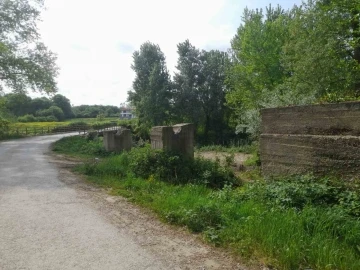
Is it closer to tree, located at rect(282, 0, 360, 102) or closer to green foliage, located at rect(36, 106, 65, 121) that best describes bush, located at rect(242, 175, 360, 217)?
tree, located at rect(282, 0, 360, 102)

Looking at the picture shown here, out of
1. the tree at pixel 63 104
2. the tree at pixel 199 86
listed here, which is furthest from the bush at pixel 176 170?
the tree at pixel 63 104

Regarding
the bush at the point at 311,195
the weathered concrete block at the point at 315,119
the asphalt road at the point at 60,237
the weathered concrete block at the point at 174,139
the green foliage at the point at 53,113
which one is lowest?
the asphalt road at the point at 60,237

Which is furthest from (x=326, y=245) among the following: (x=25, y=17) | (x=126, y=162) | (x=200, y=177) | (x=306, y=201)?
(x=25, y=17)

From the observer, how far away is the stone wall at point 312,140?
17.7ft

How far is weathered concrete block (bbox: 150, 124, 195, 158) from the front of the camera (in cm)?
976

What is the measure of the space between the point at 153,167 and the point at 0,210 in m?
4.16

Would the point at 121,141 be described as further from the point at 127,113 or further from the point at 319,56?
the point at 127,113

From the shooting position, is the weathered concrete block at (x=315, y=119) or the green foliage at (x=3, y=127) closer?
the weathered concrete block at (x=315, y=119)

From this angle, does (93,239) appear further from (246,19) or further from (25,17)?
(246,19)

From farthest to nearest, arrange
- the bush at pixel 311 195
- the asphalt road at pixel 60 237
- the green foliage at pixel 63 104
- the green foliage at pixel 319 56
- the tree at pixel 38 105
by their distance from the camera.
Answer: the green foliage at pixel 63 104, the tree at pixel 38 105, the green foliage at pixel 319 56, the bush at pixel 311 195, the asphalt road at pixel 60 237

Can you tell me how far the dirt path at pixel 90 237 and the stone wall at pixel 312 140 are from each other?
2.75 metres

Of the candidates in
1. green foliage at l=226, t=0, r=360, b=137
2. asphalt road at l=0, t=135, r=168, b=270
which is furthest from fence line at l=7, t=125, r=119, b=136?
asphalt road at l=0, t=135, r=168, b=270

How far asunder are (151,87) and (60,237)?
35245 mm

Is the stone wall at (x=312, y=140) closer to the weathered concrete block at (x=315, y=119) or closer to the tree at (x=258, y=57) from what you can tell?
the weathered concrete block at (x=315, y=119)
